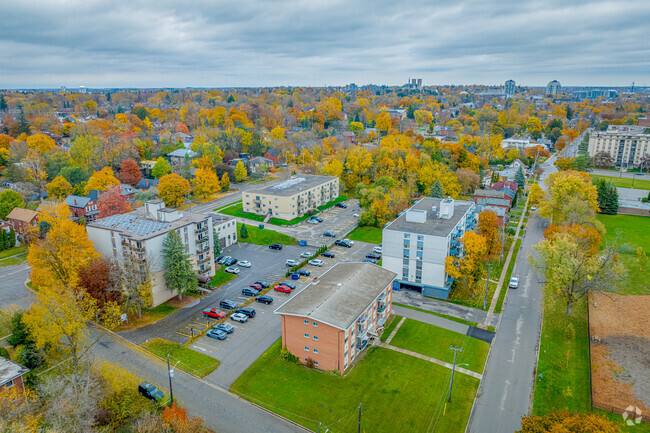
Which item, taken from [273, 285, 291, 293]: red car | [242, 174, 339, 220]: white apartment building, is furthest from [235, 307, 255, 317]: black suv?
[242, 174, 339, 220]: white apartment building

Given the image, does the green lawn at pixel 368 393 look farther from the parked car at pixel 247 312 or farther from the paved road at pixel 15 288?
the paved road at pixel 15 288

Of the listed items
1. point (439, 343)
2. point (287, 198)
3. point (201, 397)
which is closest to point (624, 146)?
point (287, 198)

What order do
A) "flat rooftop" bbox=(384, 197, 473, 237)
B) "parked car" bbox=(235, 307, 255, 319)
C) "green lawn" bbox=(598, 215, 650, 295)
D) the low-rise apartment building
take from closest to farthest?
the low-rise apartment building, "parked car" bbox=(235, 307, 255, 319), "flat rooftop" bbox=(384, 197, 473, 237), "green lawn" bbox=(598, 215, 650, 295)

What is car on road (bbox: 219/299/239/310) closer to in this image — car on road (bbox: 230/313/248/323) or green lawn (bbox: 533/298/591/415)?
car on road (bbox: 230/313/248/323)

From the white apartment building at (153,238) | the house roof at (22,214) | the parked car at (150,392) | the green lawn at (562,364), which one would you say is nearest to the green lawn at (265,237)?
the white apartment building at (153,238)

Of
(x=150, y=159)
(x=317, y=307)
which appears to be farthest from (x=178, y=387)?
(x=150, y=159)
